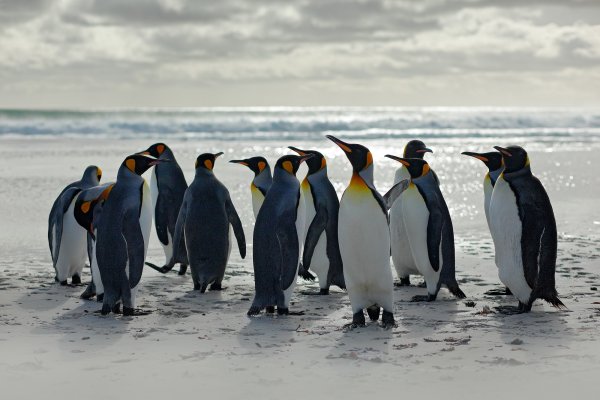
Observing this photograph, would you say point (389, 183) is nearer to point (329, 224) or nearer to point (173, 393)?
point (329, 224)

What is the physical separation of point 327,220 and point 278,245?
2.44 feet

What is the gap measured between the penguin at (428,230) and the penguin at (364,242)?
96cm

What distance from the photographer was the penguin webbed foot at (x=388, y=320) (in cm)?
564

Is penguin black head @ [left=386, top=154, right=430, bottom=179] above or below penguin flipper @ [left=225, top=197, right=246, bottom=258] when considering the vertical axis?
above

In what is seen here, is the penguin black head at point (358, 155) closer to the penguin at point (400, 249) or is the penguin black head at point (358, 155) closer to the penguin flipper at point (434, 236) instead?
the penguin flipper at point (434, 236)

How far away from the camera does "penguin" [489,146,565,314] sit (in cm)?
609

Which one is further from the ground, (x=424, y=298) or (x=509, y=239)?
(x=509, y=239)

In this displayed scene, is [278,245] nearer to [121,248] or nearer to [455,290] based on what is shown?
[121,248]

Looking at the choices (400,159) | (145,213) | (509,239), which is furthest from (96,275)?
(509,239)

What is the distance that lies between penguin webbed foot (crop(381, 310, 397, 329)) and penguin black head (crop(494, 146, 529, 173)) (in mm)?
1433

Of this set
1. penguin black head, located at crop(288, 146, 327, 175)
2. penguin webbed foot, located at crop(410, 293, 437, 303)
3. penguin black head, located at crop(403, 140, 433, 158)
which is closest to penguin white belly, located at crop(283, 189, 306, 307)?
penguin black head, located at crop(288, 146, 327, 175)

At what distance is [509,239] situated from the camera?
6250mm

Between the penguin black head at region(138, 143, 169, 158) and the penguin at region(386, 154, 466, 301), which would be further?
the penguin black head at region(138, 143, 169, 158)

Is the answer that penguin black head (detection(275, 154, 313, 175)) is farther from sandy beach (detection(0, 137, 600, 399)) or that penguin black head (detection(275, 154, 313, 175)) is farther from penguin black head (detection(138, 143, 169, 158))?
penguin black head (detection(138, 143, 169, 158))
